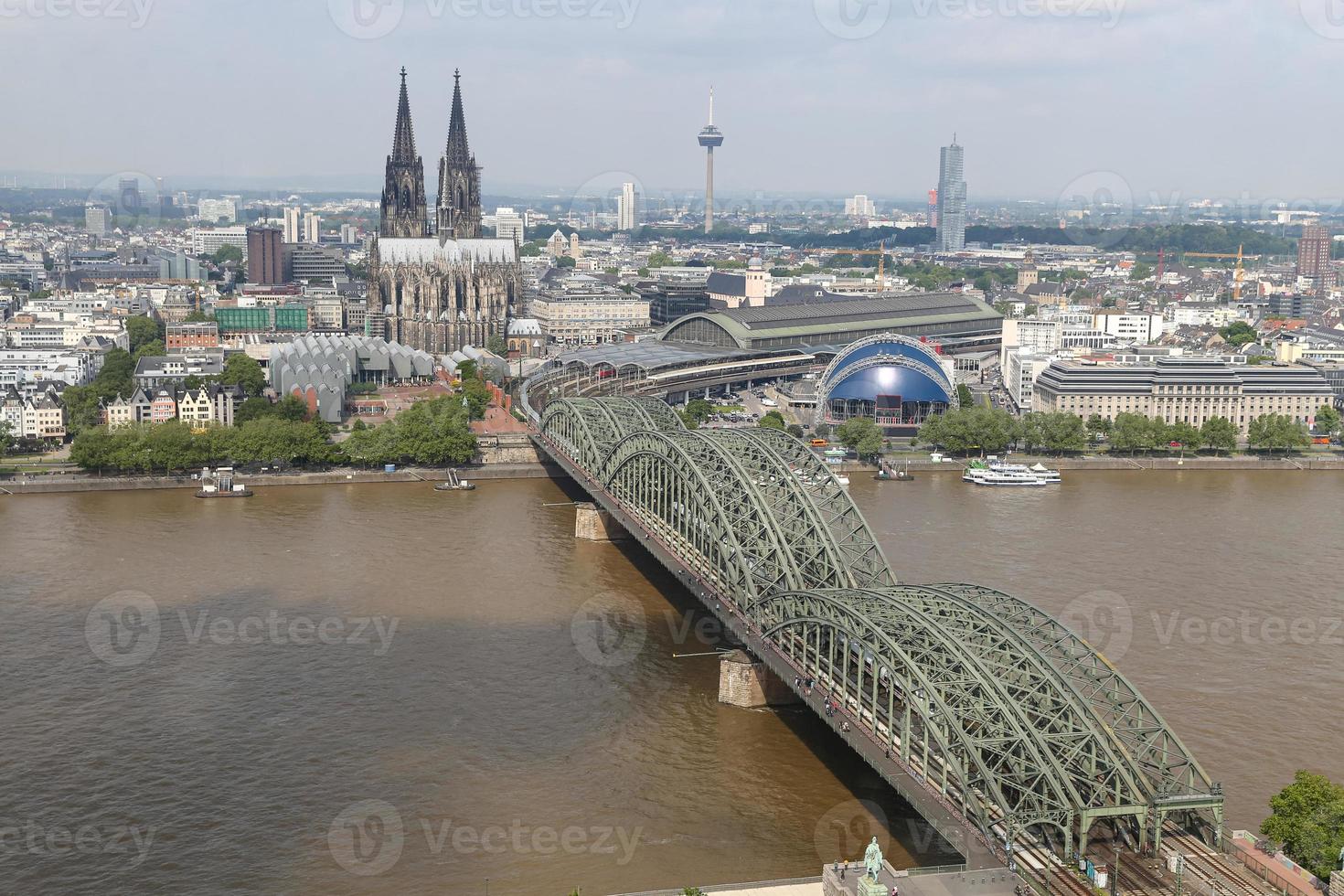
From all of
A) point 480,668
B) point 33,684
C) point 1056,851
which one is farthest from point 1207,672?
point 33,684

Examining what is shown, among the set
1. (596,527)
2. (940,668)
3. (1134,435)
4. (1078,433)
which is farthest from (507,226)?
(940,668)

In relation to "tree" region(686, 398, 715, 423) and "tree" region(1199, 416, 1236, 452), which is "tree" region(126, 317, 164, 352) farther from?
"tree" region(1199, 416, 1236, 452)

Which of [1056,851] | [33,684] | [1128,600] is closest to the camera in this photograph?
[1056,851]

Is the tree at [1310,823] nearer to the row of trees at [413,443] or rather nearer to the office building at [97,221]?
the row of trees at [413,443]

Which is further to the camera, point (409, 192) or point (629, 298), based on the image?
point (629, 298)

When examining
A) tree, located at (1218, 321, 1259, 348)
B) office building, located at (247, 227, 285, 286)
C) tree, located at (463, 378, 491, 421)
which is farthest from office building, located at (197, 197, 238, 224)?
tree, located at (1218, 321, 1259, 348)

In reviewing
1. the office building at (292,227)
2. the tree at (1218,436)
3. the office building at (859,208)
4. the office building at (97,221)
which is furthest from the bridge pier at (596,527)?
the office building at (859,208)

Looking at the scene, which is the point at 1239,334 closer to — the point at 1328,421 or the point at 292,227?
the point at 1328,421

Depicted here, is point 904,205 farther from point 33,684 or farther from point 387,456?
point 33,684
